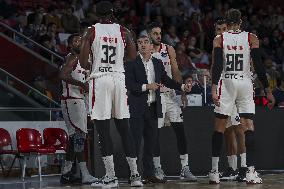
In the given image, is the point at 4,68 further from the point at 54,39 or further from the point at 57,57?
the point at 54,39

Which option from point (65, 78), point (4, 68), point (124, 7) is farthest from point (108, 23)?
point (124, 7)

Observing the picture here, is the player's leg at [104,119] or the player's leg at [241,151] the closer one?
the player's leg at [104,119]

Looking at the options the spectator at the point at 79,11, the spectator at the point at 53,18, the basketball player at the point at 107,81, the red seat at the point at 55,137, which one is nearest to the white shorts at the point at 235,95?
the basketball player at the point at 107,81

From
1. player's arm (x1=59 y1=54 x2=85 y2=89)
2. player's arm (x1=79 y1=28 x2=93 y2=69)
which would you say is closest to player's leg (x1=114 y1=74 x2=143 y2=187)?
player's arm (x1=79 y1=28 x2=93 y2=69)

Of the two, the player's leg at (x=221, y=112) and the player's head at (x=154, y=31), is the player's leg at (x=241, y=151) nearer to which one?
the player's leg at (x=221, y=112)

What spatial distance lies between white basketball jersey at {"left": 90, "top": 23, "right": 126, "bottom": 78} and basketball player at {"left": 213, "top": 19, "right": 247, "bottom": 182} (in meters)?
1.99

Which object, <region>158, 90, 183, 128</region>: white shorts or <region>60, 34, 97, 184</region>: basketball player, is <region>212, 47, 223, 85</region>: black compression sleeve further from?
<region>60, 34, 97, 184</region>: basketball player

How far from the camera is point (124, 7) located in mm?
19516

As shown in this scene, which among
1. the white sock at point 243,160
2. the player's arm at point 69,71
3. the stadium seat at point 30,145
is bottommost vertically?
the white sock at point 243,160

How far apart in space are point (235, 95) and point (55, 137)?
3.27 meters

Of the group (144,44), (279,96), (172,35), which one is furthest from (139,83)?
(172,35)

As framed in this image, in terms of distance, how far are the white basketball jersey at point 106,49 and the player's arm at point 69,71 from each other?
1.07 metres

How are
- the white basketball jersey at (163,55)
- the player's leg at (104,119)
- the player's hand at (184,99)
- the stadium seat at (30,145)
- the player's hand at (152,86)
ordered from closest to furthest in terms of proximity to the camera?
the player's leg at (104,119), the player's hand at (152,86), the stadium seat at (30,145), the white basketball jersey at (163,55), the player's hand at (184,99)

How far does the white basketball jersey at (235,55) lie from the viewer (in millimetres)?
9984
